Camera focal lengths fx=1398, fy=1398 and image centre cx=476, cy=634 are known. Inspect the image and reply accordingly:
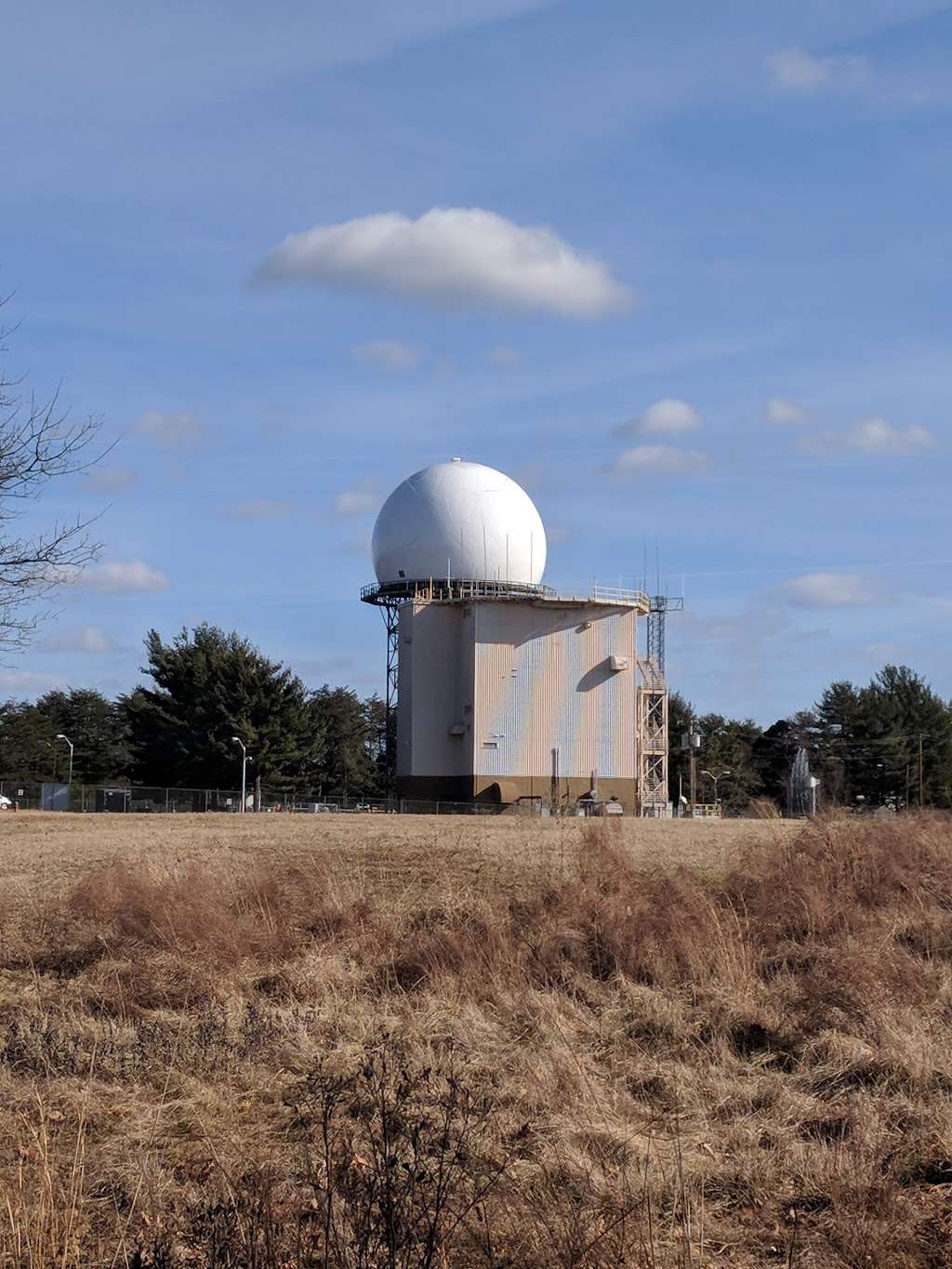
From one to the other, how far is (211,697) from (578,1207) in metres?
71.1

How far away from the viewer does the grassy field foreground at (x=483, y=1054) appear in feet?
20.9

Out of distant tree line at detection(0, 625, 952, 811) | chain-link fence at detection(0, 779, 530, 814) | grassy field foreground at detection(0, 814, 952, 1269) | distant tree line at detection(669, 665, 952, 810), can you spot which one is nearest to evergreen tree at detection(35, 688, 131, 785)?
distant tree line at detection(0, 625, 952, 811)

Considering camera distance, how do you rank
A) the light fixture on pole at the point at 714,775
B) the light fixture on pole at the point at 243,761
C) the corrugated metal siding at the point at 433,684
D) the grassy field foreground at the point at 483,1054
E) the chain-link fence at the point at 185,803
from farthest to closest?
the light fixture on pole at the point at 714,775, the corrugated metal siding at the point at 433,684, the light fixture on pole at the point at 243,761, the chain-link fence at the point at 185,803, the grassy field foreground at the point at 483,1054

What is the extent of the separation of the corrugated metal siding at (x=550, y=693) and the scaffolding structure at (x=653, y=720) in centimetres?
195

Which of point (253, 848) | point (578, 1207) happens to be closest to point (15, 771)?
point (253, 848)

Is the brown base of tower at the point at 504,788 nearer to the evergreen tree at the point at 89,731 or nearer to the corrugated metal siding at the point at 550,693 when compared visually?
the corrugated metal siding at the point at 550,693

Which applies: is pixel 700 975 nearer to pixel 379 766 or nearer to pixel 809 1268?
pixel 809 1268

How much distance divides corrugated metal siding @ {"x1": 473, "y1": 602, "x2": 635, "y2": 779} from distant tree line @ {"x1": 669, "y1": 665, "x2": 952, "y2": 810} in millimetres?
18833

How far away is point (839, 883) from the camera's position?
56.7ft

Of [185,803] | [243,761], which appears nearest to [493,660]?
[243,761]

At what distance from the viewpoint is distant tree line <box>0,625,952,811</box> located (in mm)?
76250

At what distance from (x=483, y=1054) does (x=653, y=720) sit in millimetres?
64741

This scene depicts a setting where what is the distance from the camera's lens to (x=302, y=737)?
260ft

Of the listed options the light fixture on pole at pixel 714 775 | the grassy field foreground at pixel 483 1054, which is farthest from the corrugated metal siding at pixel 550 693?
the grassy field foreground at pixel 483 1054
